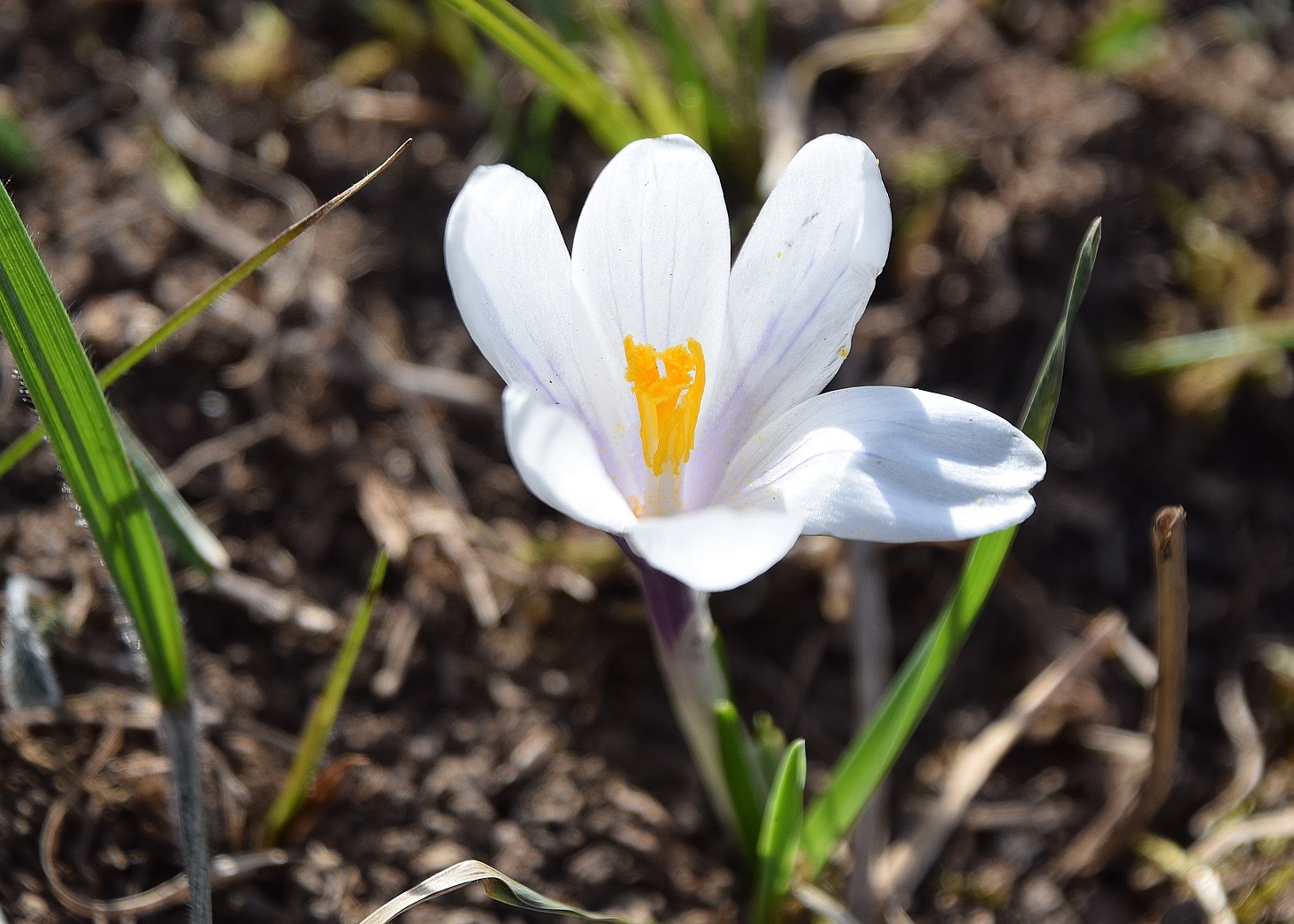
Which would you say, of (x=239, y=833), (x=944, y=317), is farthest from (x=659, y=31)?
(x=239, y=833)

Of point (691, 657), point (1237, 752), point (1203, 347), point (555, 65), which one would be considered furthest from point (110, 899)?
point (1203, 347)

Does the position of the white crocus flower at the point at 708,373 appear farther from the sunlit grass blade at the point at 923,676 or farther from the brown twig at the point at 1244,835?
the brown twig at the point at 1244,835

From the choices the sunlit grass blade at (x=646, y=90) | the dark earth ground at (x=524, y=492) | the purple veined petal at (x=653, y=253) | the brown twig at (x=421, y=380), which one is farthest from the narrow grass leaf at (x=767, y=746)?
the sunlit grass blade at (x=646, y=90)

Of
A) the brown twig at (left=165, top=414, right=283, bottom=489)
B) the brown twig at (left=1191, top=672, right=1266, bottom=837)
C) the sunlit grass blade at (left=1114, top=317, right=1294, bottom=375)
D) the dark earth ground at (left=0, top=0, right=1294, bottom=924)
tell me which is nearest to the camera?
the dark earth ground at (left=0, top=0, right=1294, bottom=924)

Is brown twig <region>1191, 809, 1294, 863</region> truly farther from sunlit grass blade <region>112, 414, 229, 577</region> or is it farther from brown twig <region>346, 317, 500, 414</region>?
sunlit grass blade <region>112, 414, 229, 577</region>

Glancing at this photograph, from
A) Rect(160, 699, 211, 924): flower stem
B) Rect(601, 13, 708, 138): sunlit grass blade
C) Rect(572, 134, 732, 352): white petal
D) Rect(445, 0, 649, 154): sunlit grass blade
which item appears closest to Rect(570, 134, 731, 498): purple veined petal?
Rect(572, 134, 732, 352): white petal

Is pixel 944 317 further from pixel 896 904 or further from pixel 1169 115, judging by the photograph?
pixel 896 904

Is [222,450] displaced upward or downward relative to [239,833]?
upward
